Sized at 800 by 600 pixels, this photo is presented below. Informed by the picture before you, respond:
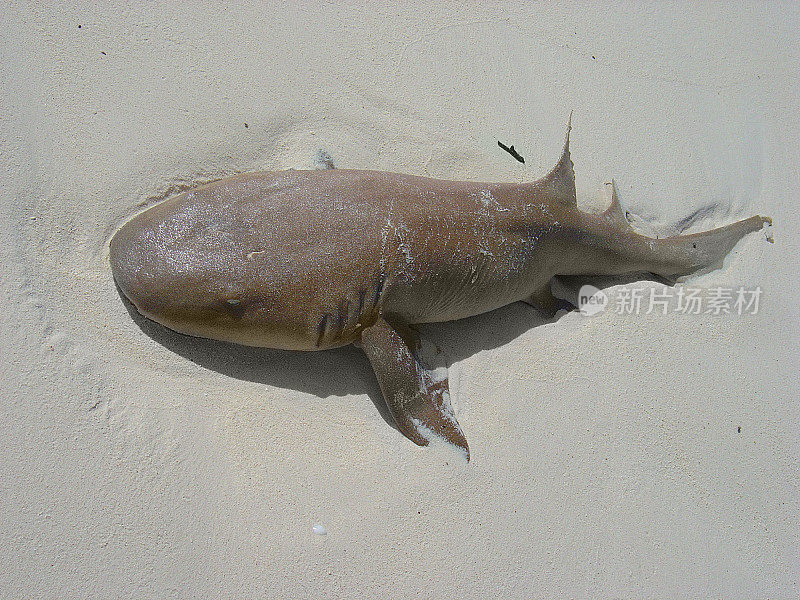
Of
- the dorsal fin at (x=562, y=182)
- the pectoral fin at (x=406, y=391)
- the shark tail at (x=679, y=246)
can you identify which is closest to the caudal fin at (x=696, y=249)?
the shark tail at (x=679, y=246)

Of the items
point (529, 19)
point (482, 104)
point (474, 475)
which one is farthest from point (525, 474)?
point (529, 19)

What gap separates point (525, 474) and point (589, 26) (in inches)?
140

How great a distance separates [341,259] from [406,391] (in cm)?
82

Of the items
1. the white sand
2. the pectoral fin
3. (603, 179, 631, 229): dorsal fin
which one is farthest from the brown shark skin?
(603, 179, 631, 229): dorsal fin

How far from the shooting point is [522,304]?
A: 151 inches

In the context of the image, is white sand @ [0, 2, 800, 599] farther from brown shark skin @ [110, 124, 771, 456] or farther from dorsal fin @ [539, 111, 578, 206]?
dorsal fin @ [539, 111, 578, 206]

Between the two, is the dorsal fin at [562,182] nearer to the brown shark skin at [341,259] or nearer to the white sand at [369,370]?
the brown shark skin at [341,259]

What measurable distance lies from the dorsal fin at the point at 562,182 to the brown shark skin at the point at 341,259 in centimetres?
5

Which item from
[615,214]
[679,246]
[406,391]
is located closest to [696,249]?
[679,246]

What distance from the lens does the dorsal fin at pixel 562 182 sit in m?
3.59

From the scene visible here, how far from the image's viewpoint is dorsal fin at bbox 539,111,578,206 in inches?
141

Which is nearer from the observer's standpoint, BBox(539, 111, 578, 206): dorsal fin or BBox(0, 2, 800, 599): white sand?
BBox(0, 2, 800, 599): white sand

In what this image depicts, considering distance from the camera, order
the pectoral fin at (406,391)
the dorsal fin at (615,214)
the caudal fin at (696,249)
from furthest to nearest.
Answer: the caudal fin at (696,249), the dorsal fin at (615,214), the pectoral fin at (406,391)

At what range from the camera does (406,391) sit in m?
3.14
